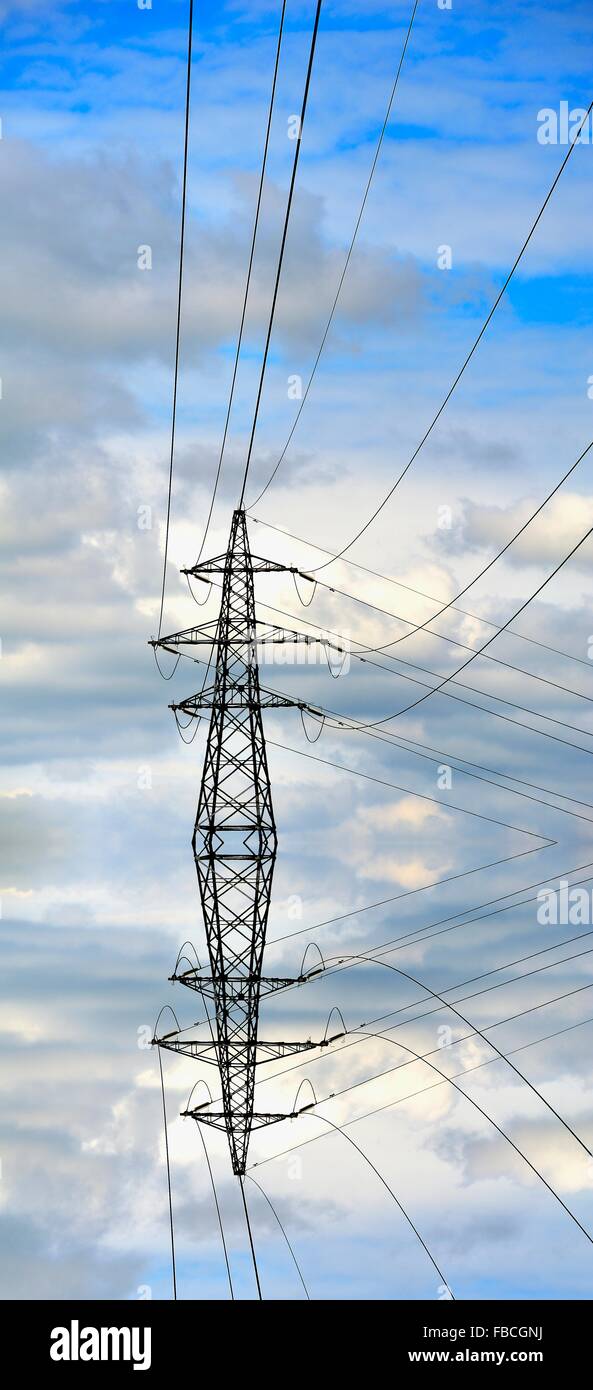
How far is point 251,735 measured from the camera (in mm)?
47938

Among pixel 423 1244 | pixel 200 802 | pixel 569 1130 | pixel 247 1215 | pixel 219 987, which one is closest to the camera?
pixel 423 1244

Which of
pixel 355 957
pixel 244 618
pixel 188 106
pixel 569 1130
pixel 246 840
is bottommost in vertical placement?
pixel 569 1130

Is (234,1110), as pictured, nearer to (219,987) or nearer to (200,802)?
(219,987)

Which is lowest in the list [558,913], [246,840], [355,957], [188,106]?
[558,913]

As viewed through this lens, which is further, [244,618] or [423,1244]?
[244,618]

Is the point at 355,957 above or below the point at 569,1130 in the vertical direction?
above

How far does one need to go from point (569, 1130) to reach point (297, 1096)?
17.8ft

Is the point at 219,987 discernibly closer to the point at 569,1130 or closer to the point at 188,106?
the point at 569,1130

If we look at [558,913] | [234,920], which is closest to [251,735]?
[234,920]

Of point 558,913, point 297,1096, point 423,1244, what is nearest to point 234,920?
point 558,913

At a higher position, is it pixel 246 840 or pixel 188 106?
pixel 246 840

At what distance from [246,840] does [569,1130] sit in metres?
26.9
